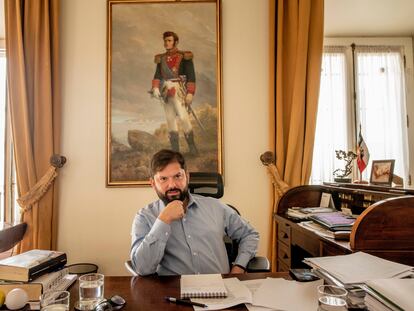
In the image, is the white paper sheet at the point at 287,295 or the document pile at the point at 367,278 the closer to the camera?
the document pile at the point at 367,278

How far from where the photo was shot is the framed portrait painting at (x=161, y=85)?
3.26m

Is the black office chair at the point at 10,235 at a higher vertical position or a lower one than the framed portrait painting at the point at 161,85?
lower

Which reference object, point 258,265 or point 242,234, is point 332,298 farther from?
point 242,234

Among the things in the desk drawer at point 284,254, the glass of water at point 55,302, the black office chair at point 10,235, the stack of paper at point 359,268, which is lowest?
the desk drawer at point 284,254

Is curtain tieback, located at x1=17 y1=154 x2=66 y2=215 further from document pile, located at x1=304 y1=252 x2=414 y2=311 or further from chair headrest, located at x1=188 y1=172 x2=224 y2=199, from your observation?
document pile, located at x1=304 y1=252 x2=414 y2=311

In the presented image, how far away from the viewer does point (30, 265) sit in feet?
3.64

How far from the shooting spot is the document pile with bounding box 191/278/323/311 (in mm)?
1014

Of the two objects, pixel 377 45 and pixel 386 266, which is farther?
pixel 377 45

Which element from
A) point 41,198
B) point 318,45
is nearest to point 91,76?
point 41,198

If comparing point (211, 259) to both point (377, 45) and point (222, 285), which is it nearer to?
point (222, 285)

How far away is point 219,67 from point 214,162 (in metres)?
0.92

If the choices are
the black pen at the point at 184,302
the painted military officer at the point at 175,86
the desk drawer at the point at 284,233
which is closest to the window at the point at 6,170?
the painted military officer at the point at 175,86

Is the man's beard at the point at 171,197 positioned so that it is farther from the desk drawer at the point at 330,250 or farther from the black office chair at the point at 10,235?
the black office chair at the point at 10,235

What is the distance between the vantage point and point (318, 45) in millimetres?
3234
